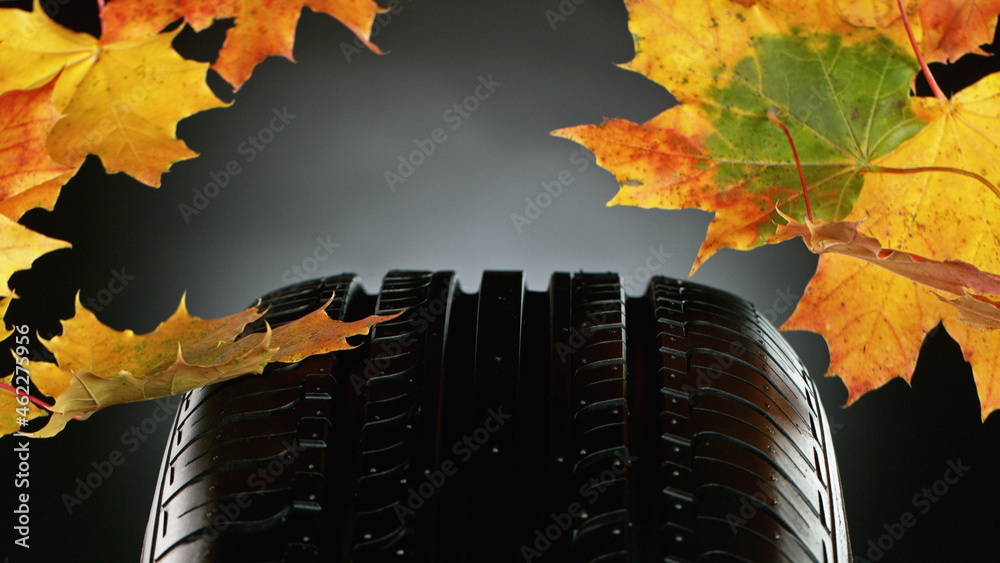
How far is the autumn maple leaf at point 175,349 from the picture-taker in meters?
0.41

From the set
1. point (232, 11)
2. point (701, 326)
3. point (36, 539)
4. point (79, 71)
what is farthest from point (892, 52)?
point (36, 539)

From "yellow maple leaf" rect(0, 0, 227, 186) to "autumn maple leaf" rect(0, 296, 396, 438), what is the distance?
0.51 feet

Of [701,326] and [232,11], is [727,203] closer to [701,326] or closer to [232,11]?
[701,326]

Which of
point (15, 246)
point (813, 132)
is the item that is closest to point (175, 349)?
point (15, 246)

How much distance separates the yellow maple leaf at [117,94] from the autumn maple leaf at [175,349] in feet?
0.51

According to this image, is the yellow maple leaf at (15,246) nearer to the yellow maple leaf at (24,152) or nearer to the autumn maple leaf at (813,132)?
the yellow maple leaf at (24,152)

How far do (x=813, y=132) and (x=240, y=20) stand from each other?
1.29 ft

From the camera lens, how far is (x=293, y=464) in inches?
15.9

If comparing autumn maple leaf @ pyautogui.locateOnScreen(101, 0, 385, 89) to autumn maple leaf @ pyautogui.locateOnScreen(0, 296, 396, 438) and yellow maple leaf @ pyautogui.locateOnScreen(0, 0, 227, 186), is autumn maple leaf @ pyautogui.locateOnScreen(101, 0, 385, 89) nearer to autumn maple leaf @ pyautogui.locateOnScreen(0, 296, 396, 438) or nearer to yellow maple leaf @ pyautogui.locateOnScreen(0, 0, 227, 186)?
yellow maple leaf @ pyautogui.locateOnScreen(0, 0, 227, 186)

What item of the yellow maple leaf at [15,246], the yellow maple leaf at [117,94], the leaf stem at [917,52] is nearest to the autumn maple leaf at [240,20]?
the yellow maple leaf at [117,94]

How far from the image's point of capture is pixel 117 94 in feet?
1.93

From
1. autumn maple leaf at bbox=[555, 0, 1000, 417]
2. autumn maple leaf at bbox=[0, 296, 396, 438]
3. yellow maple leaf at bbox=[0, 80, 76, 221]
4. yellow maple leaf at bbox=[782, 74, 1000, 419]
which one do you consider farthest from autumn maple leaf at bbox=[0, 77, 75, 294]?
yellow maple leaf at bbox=[782, 74, 1000, 419]

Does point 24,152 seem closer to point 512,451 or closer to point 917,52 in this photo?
point 512,451

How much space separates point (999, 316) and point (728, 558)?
0.57 ft
